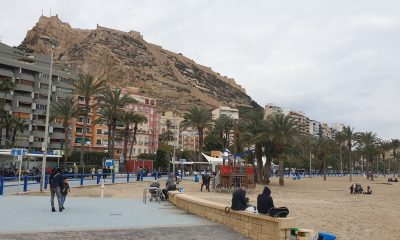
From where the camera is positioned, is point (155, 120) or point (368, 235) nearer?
point (368, 235)

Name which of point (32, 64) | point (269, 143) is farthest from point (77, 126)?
point (269, 143)

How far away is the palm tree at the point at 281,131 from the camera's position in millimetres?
45031

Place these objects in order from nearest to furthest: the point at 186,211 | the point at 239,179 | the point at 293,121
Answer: the point at 186,211 → the point at 239,179 → the point at 293,121

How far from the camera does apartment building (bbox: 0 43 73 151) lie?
261ft

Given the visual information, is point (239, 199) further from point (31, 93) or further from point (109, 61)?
point (109, 61)

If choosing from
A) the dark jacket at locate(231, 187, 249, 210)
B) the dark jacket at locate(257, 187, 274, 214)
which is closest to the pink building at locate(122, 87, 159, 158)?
the dark jacket at locate(231, 187, 249, 210)

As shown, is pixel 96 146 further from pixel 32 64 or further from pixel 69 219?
pixel 69 219

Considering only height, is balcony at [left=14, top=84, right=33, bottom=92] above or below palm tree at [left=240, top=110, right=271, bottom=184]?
above

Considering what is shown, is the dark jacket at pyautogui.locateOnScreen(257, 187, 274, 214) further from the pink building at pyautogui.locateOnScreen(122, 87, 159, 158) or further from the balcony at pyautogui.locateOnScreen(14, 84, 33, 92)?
the pink building at pyautogui.locateOnScreen(122, 87, 159, 158)

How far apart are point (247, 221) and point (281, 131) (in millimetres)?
35331

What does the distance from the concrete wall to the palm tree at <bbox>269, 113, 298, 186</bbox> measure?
30478 millimetres

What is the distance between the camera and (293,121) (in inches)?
1829

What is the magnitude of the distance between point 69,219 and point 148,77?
177 metres

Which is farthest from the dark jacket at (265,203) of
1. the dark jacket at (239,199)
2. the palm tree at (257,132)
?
the palm tree at (257,132)
